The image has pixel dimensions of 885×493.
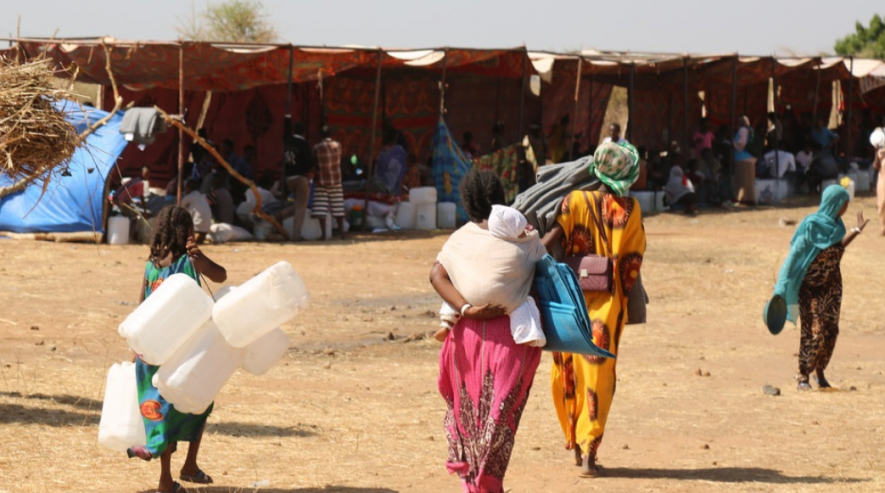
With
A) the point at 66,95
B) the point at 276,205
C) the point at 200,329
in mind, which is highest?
the point at 66,95

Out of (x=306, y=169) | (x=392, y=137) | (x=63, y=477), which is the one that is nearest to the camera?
(x=63, y=477)

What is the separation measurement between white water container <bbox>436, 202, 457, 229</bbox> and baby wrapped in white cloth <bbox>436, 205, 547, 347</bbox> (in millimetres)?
14755

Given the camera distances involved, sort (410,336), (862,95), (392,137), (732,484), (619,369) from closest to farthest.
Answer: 1. (732,484)
2. (619,369)
3. (410,336)
4. (392,137)
5. (862,95)

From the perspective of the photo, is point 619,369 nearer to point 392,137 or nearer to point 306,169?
point 306,169

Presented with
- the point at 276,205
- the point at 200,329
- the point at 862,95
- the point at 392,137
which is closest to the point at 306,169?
the point at 276,205

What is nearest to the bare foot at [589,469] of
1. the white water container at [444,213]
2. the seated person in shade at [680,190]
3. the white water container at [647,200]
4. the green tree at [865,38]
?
the white water container at [444,213]

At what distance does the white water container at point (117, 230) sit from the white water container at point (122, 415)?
36.6 feet

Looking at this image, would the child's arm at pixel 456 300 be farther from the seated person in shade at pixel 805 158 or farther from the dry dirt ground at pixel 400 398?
the seated person in shade at pixel 805 158

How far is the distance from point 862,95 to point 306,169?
17315mm

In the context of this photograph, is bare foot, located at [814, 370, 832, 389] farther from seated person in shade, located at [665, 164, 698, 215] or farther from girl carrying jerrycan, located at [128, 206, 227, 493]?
seated person in shade, located at [665, 164, 698, 215]

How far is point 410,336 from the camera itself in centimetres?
1092

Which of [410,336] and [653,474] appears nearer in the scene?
[653,474]

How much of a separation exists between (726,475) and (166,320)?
3.04 metres

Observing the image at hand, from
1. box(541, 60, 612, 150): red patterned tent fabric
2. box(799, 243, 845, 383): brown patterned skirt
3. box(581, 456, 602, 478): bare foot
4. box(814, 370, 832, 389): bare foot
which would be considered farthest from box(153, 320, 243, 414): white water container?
box(541, 60, 612, 150): red patterned tent fabric
